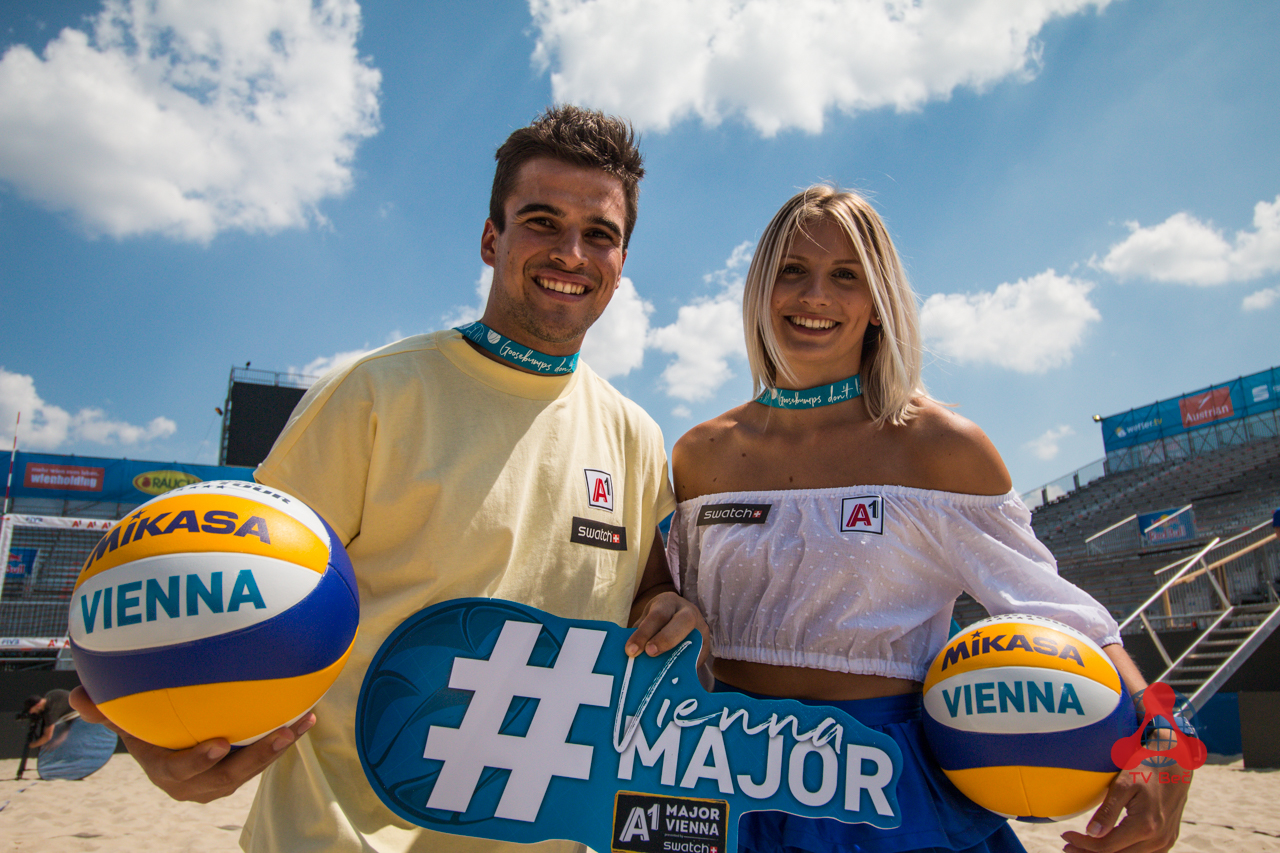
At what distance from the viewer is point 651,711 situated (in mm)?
1571

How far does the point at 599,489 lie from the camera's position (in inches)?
74.0

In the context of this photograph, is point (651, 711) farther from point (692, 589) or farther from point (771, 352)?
point (771, 352)

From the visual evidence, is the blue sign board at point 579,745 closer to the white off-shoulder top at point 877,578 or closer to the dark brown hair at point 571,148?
the white off-shoulder top at point 877,578

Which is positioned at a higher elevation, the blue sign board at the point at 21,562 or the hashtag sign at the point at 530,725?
the blue sign board at the point at 21,562

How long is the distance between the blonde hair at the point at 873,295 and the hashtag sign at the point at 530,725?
104cm

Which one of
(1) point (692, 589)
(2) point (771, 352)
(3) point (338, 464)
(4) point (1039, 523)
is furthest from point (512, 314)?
(4) point (1039, 523)

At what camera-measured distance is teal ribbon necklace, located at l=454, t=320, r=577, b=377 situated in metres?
1.90

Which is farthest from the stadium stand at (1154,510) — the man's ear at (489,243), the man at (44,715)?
the man at (44,715)

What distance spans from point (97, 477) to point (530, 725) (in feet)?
65.2

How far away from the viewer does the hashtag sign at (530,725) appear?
4.97ft

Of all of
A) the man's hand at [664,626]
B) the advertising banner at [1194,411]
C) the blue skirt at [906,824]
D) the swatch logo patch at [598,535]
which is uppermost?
the advertising banner at [1194,411]

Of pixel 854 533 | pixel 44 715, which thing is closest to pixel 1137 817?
pixel 854 533

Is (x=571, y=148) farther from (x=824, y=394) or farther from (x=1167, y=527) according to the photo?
(x=1167, y=527)

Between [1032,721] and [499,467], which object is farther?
[499,467]
